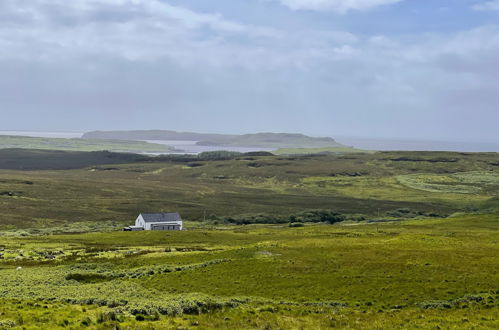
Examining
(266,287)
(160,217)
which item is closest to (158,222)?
(160,217)

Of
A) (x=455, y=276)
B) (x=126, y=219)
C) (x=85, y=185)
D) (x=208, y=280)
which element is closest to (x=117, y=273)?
(x=208, y=280)

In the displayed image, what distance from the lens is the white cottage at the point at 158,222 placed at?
11375 centimetres

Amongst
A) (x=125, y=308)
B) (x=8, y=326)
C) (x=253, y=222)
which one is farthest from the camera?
(x=253, y=222)

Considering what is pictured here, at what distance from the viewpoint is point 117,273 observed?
155ft

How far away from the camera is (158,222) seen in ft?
377

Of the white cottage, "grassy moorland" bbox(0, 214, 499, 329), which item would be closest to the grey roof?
the white cottage

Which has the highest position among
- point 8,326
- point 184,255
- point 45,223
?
point 8,326

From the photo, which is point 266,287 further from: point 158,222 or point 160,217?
point 160,217

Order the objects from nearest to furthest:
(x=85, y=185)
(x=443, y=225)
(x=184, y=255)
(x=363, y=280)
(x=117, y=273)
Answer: (x=363, y=280) < (x=117, y=273) < (x=184, y=255) < (x=443, y=225) < (x=85, y=185)

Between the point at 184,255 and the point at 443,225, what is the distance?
75949mm

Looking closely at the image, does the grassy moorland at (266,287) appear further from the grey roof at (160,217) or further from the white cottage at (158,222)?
the grey roof at (160,217)

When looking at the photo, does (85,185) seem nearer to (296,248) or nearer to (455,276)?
(296,248)

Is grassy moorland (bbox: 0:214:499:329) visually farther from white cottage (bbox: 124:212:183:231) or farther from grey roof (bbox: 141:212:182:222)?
grey roof (bbox: 141:212:182:222)

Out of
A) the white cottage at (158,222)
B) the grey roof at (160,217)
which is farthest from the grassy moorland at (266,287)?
the grey roof at (160,217)
